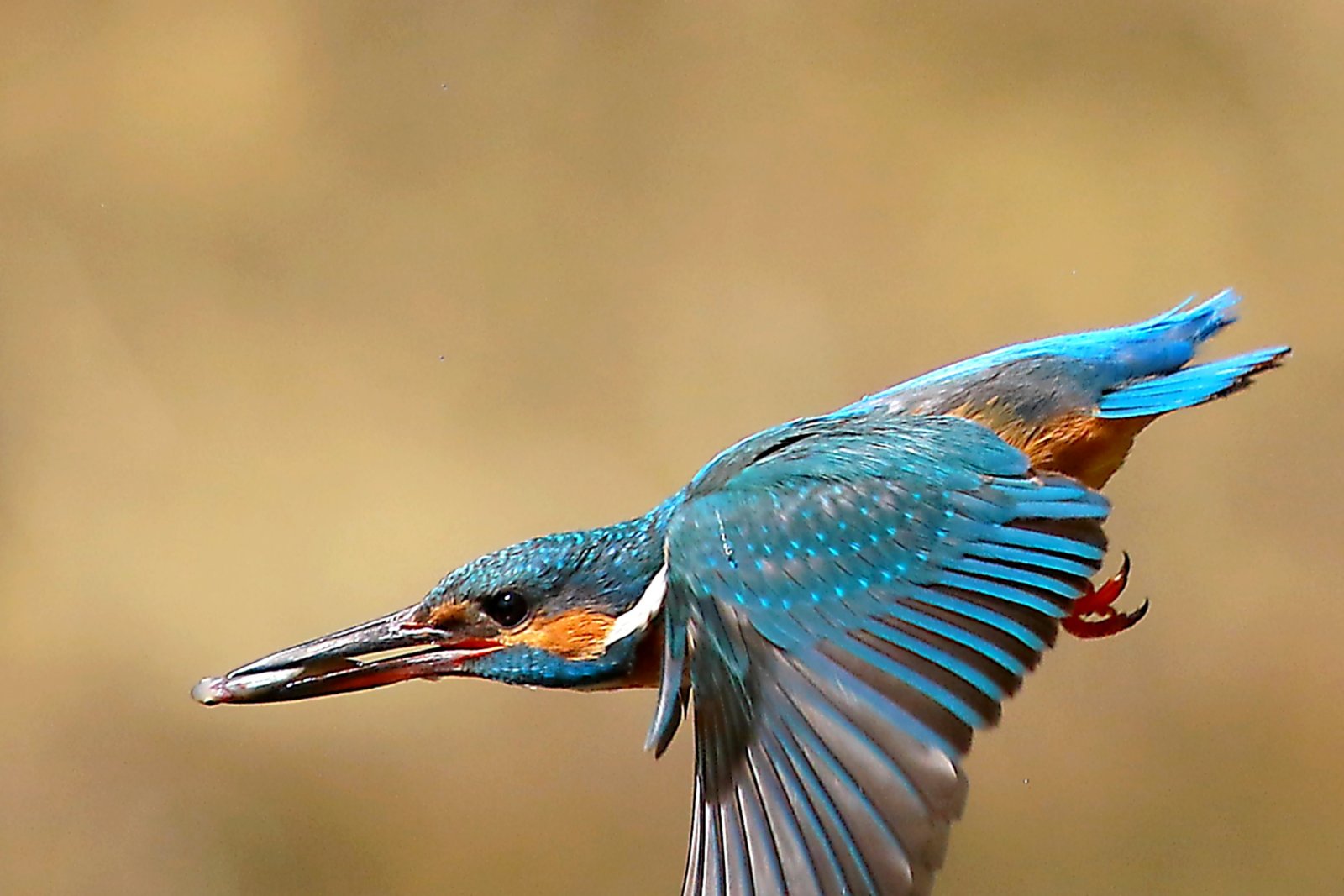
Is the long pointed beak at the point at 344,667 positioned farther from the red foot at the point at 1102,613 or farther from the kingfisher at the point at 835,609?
the red foot at the point at 1102,613

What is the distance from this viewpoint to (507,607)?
134 centimetres

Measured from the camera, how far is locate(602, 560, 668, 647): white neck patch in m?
1.31

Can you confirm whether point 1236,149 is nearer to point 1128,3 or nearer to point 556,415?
point 1128,3

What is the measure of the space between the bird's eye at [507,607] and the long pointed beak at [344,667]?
0.10 feet

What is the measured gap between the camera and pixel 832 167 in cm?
272

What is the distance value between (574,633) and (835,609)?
235 mm

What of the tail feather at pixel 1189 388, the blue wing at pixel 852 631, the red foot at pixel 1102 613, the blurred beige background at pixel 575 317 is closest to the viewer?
the blue wing at pixel 852 631

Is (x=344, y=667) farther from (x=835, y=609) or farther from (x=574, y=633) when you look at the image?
(x=835, y=609)

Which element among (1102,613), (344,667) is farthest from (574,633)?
(1102,613)

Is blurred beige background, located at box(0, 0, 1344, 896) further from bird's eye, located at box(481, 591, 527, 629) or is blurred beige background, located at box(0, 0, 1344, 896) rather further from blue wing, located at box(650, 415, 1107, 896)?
blue wing, located at box(650, 415, 1107, 896)

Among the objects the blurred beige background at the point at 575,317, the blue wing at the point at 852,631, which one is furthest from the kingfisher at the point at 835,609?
the blurred beige background at the point at 575,317

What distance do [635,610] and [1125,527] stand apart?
1.53m

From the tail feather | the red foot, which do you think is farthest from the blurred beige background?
the tail feather

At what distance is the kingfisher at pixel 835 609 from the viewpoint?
110 centimetres
